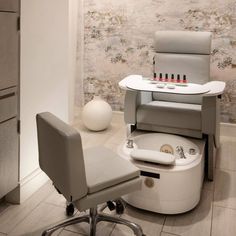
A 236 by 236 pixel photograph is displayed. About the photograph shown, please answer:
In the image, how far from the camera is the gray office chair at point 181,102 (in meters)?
2.77

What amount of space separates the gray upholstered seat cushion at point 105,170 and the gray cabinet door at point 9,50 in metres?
0.67

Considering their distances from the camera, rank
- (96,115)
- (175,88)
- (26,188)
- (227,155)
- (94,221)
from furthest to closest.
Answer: (96,115), (227,155), (175,88), (26,188), (94,221)

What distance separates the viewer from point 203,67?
3.20 metres

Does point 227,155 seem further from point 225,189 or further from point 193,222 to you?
point 193,222

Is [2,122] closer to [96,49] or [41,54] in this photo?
[41,54]

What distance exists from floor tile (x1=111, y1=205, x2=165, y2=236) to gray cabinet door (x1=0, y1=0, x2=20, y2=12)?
1510mm

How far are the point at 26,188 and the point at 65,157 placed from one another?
991 millimetres

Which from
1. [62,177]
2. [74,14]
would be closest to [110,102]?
[74,14]

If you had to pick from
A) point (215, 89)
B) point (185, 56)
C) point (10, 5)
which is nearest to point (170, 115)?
point (215, 89)

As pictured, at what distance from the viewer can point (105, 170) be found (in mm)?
1922

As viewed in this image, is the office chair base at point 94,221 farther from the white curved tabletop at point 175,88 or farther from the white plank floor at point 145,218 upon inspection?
the white curved tabletop at point 175,88

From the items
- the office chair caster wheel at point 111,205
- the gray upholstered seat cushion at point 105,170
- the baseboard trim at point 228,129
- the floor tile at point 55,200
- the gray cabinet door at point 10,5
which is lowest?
the floor tile at point 55,200

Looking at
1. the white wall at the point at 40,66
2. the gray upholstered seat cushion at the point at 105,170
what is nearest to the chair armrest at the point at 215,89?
the gray upholstered seat cushion at the point at 105,170

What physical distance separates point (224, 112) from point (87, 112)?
1.61 m
